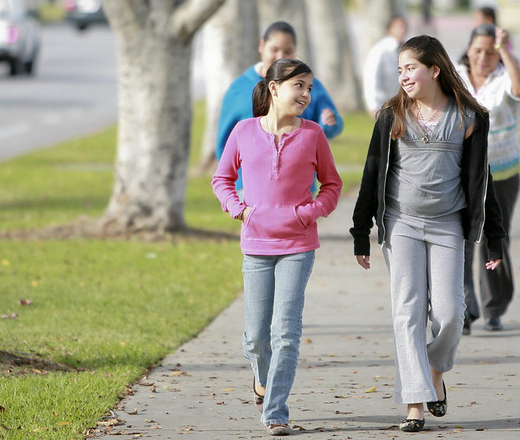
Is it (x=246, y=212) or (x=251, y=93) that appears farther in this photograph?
(x=251, y=93)

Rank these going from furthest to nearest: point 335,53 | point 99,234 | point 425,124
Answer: point 335,53 → point 99,234 → point 425,124

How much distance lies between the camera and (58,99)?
29453mm

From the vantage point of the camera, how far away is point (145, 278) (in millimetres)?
9445

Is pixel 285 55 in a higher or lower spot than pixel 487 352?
higher

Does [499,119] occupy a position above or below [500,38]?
below

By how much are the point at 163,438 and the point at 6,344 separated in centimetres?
200

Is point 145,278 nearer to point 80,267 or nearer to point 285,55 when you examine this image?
point 80,267

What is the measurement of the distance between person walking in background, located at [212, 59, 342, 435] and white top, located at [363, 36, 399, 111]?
5340 millimetres

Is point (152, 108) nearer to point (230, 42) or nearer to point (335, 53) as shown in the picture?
point (230, 42)

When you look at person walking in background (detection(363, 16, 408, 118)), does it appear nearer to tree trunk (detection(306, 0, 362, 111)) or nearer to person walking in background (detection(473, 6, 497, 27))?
person walking in background (detection(473, 6, 497, 27))

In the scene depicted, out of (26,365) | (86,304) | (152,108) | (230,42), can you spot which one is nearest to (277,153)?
(26,365)

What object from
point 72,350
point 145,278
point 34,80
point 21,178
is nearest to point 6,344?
point 72,350

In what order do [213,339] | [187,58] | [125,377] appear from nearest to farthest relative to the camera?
[125,377] < [213,339] < [187,58]

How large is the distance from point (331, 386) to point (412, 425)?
943 millimetres
